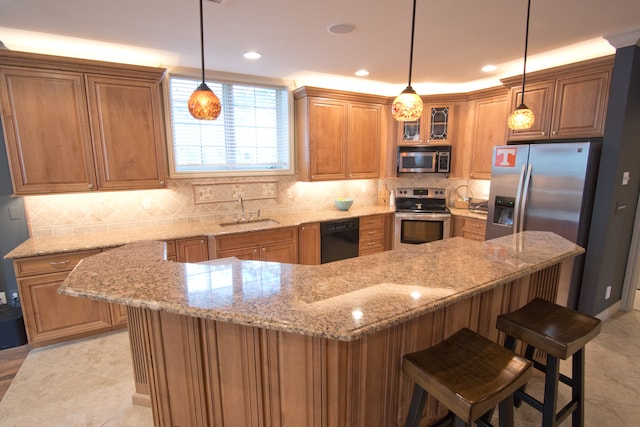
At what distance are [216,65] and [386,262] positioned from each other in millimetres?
2942

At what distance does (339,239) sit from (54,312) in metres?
2.96

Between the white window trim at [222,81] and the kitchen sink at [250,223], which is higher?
the white window trim at [222,81]

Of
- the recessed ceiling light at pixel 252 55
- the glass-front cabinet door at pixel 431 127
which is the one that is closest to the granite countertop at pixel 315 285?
the recessed ceiling light at pixel 252 55

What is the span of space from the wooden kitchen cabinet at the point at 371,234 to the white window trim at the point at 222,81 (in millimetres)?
1211

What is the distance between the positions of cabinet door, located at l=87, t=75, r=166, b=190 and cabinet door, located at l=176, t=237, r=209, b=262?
655 mm

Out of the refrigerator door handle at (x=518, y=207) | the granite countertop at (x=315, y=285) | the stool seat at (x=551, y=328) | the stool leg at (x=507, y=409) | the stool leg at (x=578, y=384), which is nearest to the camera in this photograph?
the granite countertop at (x=315, y=285)

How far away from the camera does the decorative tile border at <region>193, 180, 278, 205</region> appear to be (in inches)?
148

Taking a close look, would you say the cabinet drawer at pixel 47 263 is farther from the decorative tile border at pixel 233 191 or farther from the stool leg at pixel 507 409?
the stool leg at pixel 507 409

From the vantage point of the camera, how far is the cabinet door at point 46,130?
8.60 feet

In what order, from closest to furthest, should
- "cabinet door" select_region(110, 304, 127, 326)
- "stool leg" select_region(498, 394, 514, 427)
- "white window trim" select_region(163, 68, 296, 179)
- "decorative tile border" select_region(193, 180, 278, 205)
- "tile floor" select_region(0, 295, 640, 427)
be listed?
"stool leg" select_region(498, 394, 514, 427), "tile floor" select_region(0, 295, 640, 427), "cabinet door" select_region(110, 304, 127, 326), "white window trim" select_region(163, 68, 296, 179), "decorative tile border" select_region(193, 180, 278, 205)

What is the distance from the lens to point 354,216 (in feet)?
13.7

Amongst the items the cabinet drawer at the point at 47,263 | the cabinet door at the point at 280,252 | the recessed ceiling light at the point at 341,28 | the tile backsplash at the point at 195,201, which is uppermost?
the recessed ceiling light at the point at 341,28

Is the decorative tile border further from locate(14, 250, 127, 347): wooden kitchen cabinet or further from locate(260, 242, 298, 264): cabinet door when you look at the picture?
locate(14, 250, 127, 347): wooden kitchen cabinet

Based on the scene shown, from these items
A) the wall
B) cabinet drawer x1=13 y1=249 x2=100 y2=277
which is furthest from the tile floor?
cabinet drawer x1=13 y1=249 x2=100 y2=277
